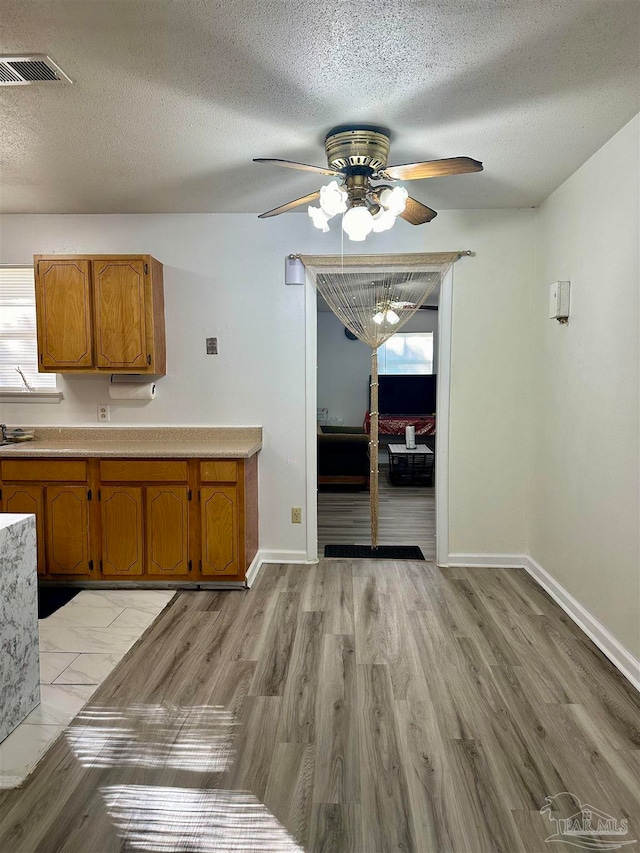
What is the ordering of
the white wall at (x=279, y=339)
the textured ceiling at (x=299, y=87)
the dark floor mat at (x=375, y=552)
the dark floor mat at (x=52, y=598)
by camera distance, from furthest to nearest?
the dark floor mat at (x=375, y=552) < the white wall at (x=279, y=339) < the dark floor mat at (x=52, y=598) < the textured ceiling at (x=299, y=87)

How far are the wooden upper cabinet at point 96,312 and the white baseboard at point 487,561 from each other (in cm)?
252

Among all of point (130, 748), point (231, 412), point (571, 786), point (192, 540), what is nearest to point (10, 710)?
point (130, 748)

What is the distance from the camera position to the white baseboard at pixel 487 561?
3.88 metres

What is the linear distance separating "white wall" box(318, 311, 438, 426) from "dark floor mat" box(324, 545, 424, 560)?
4921mm

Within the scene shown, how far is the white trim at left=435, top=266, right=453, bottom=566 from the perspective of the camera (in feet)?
12.6

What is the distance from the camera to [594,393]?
9.29 ft

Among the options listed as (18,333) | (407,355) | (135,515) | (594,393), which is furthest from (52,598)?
(407,355)

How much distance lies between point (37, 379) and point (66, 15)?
2.78 metres

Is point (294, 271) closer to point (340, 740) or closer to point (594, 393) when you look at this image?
point (594, 393)

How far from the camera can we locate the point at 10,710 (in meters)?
2.04

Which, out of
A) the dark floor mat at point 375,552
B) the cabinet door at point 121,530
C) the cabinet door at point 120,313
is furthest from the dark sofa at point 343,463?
the cabinet door at point 121,530

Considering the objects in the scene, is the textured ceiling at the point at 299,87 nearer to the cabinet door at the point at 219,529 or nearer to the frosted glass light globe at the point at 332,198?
the frosted glass light globe at the point at 332,198

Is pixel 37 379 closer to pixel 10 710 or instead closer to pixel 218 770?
pixel 10 710

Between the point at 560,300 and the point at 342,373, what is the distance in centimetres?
607
